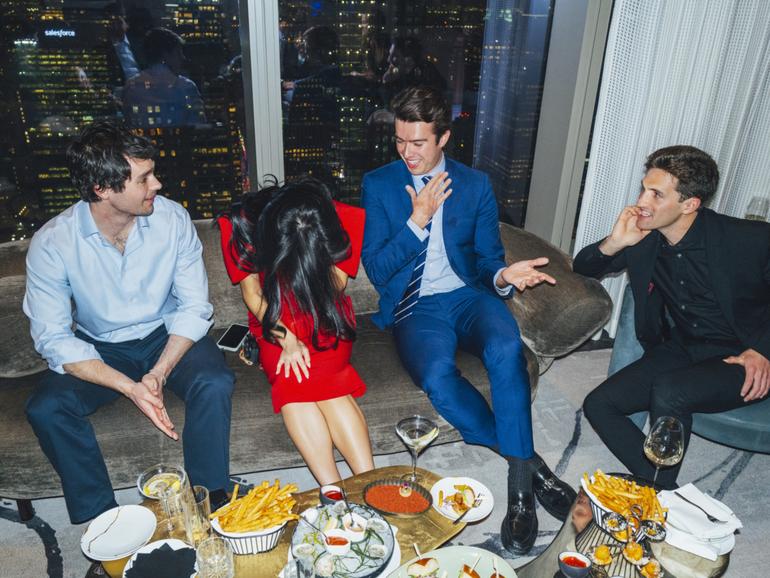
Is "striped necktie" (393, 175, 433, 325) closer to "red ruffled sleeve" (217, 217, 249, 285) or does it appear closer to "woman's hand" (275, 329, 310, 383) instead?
"woman's hand" (275, 329, 310, 383)

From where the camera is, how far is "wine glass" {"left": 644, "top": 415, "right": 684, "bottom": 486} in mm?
1741

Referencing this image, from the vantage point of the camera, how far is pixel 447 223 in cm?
255

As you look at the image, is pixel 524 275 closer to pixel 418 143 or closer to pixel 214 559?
pixel 418 143

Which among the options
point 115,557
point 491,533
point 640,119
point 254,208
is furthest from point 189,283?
point 640,119

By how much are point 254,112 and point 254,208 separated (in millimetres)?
925

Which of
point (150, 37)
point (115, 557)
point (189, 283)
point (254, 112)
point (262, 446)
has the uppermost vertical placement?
point (150, 37)

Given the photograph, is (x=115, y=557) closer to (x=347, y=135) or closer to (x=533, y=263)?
(x=533, y=263)

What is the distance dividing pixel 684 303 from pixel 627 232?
1.20 feet

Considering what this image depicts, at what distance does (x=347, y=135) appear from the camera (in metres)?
3.38

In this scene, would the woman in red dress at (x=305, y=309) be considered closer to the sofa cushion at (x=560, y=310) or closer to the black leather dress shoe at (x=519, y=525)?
the black leather dress shoe at (x=519, y=525)

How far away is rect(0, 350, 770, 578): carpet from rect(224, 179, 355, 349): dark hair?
72cm

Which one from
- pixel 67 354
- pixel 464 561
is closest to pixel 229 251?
pixel 67 354

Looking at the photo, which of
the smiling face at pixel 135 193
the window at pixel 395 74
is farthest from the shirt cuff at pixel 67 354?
the window at pixel 395 74

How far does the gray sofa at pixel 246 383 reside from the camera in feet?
6.96
